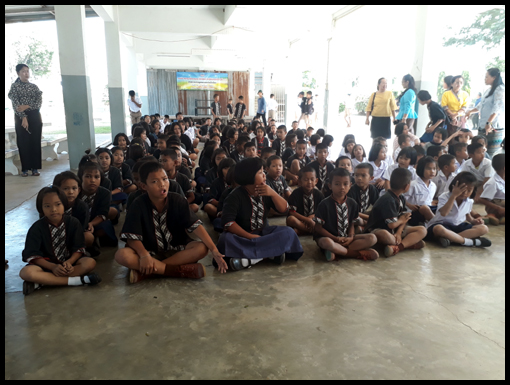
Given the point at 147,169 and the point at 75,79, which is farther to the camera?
the point at 75,79

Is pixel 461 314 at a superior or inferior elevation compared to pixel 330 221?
inferior

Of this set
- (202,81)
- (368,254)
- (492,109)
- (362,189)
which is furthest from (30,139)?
(202,81)

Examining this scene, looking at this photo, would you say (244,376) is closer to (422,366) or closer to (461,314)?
(422,366)

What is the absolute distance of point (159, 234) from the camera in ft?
8.13

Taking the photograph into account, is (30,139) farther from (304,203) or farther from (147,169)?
(304,203)

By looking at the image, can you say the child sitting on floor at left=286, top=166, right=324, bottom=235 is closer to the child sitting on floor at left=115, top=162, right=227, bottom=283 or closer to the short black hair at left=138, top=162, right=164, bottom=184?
the child sitting on floor at left=115, top=162, right=227, bottom=283

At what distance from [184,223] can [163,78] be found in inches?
802

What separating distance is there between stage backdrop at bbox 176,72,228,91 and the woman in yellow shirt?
16624 millimetres

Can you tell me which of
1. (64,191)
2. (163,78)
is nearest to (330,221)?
(64,191)

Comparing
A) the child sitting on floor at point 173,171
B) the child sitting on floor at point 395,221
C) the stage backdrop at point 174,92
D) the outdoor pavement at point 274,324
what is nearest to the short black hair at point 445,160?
the child sitting on floor at point 395,221

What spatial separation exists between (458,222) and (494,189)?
94 centimetres

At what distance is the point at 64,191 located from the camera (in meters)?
2.62

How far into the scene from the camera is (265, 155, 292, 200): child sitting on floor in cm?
329

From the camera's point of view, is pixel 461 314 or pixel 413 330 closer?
pixel 413 330
